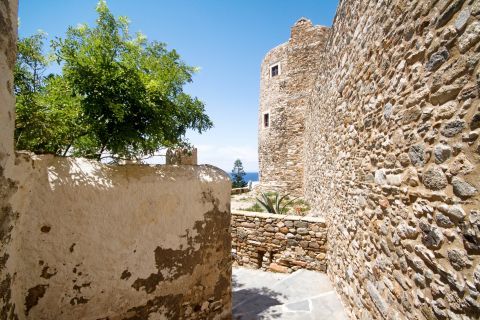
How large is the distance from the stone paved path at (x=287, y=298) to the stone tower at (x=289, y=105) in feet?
27.8

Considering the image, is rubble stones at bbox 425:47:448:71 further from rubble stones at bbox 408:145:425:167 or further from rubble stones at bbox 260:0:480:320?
rubble stones at bbox 408:145:425:167

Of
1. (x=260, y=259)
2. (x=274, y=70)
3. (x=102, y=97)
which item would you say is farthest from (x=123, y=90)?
(x=274, y=70)

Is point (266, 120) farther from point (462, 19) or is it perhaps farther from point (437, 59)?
point (462, 19)

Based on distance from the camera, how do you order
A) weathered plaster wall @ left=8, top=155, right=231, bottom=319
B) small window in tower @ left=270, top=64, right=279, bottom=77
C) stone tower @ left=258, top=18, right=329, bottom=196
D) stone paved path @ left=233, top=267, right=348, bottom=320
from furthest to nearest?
small window in tower @ left=270, top=64, right=279, bottom=77 < stone tower @ left=258, top=18, right=329, bottom=196 < stone paved path @ left=233, top=267, right=348, bottom=320 < weathered plaster wall @ left=8, top=155, right=231, bottom=319

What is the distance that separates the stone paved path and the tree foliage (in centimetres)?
327

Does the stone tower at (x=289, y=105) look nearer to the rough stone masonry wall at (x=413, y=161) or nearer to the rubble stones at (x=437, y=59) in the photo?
the rough stone masonry wall at (x=413, y=161)

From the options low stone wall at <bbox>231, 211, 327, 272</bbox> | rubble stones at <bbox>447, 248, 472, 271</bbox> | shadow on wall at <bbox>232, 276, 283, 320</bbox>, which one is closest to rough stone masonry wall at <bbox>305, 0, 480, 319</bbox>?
rubble stones at <bbox>447, 248, 472, 271</bbox>

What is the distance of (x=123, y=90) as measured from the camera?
252cm

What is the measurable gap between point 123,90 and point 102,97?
0.68ft

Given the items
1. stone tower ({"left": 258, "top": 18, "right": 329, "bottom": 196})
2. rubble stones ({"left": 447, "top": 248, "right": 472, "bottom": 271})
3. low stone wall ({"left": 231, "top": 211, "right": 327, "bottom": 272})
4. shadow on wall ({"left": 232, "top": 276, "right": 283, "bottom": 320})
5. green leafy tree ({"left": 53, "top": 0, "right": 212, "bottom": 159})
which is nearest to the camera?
rubble stones ({"left": 447, "top": 248, "right": 472, "bottom": 271})

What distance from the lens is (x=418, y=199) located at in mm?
2008

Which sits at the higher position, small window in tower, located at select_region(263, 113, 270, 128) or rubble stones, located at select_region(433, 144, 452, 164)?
small window in tower, located at select_region(263, 113, 270, 128)

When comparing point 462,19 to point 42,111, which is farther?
point 42,111

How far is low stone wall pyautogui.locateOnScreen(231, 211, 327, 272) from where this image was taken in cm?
561
